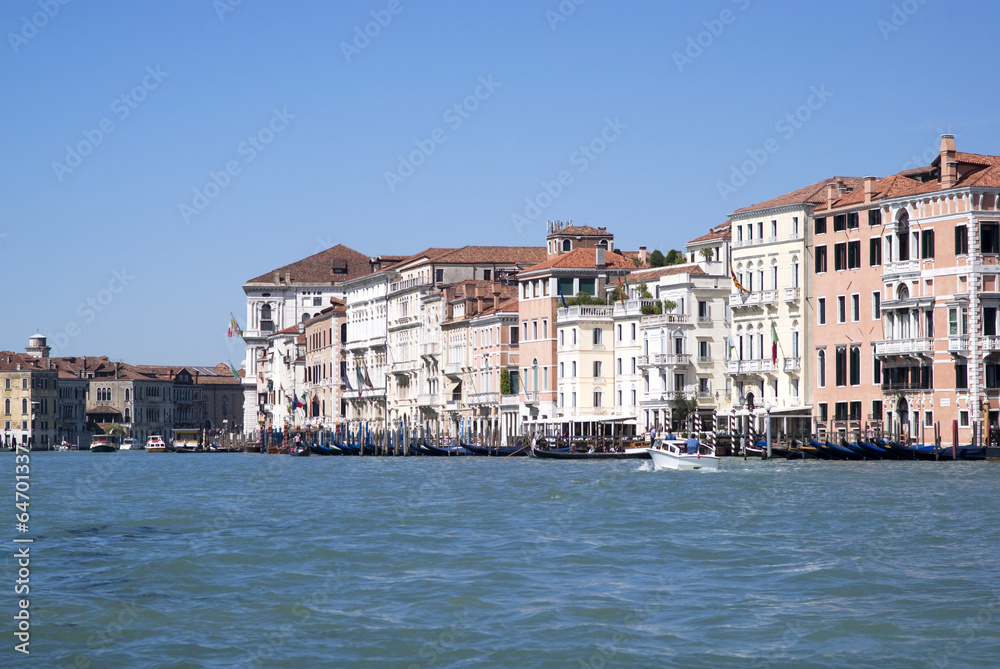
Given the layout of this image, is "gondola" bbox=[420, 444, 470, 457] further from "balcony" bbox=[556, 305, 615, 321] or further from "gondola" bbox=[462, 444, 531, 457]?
"balcony" bbox=[556, 305, 615, 321]

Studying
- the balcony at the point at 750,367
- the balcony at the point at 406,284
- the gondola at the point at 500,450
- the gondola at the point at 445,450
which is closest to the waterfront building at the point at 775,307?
the balcony at the point at 750,367

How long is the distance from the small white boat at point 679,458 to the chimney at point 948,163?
1036cm

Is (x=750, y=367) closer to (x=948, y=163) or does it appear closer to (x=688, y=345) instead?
(x=688, y=345)

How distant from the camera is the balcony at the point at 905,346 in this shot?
139ft

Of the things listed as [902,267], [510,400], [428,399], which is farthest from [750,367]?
[428,399]

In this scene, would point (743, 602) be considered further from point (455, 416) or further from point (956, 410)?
point (455, 416)

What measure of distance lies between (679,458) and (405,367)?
3823 cm

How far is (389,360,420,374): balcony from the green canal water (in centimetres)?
4549

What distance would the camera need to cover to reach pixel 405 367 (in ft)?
241

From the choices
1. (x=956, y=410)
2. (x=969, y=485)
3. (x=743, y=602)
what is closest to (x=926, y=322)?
(x=956, y=410)

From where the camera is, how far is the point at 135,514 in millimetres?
24281

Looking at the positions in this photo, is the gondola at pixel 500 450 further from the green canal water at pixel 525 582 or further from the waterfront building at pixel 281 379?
the waterfront building at pixel 281 379

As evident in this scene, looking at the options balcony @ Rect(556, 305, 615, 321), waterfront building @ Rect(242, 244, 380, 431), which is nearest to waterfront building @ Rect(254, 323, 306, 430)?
waterfront building @ Rect(242, 244, 380, 431)

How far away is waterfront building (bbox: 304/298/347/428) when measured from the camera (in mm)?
85625
